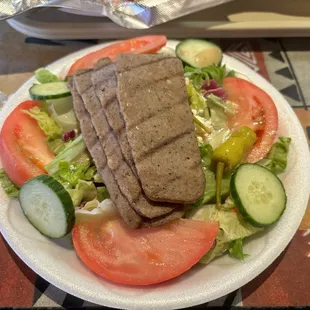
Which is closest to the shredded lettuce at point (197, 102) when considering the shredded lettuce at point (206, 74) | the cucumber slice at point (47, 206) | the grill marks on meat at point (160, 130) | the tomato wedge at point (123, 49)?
the shredded lettuce at point (206, 74)

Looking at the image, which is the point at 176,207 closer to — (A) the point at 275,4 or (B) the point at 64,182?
(B) the point at 64,182

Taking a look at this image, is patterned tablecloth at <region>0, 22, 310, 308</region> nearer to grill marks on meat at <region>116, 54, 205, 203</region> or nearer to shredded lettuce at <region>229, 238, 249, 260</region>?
shredded lettuce at <region>229, 238, 249, 260</region>

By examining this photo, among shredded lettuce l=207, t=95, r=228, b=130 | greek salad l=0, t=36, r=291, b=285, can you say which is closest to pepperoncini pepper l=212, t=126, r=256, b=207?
greek salad l=0, t=36, r=291, b=285

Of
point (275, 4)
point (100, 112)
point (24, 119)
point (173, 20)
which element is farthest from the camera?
point (275, 4)

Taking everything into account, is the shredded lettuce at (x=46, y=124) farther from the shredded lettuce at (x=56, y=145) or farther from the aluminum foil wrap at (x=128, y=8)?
Result: the aluminum foil wrap at (x=128, y=8)

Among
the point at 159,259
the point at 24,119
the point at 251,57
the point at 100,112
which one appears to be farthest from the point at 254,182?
the point at 251,57

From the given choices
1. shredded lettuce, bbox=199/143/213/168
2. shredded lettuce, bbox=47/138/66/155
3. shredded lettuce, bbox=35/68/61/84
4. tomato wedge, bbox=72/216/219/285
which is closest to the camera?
tomato wedge, bbox=72/216/219/285
